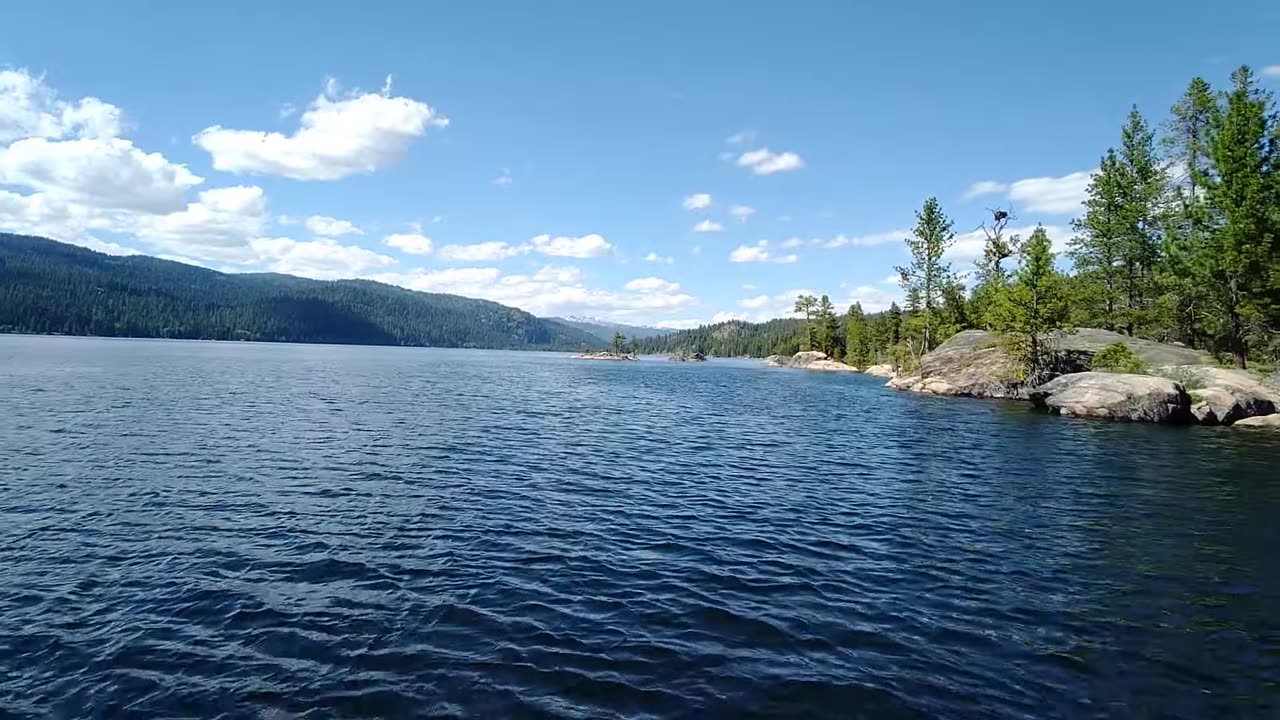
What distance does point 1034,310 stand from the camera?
59594mm

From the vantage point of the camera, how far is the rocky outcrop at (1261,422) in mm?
43719

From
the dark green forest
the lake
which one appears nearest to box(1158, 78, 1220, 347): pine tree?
the dark green forest

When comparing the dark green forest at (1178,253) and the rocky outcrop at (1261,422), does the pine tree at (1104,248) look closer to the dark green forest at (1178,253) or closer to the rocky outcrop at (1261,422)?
the dark green forest at (1178,253)

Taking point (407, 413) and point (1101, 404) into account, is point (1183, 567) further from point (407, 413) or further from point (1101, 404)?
point (407, 413)

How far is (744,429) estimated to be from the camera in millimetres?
43312

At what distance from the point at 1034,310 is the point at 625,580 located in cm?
6019

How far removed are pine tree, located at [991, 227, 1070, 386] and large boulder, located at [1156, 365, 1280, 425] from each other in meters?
12.9

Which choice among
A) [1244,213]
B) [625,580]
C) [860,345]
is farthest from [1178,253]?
[860,345]

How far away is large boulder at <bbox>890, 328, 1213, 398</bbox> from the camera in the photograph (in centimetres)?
5678

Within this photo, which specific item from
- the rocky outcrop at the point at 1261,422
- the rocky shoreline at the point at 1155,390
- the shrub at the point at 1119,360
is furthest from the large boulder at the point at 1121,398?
the shrub at the point at 1119,360

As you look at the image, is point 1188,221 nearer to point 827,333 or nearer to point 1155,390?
point 1155,390

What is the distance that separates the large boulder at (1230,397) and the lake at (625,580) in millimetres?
16642

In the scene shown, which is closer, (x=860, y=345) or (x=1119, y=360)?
(x=1119, y=360)

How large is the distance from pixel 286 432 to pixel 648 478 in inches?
931
